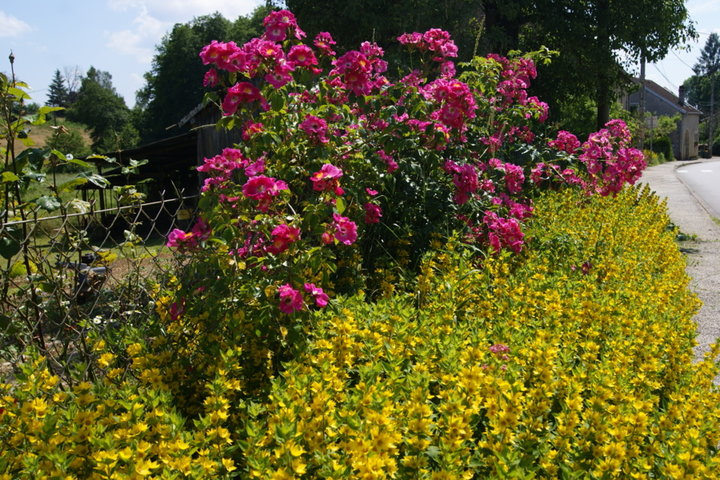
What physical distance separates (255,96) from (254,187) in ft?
2.33

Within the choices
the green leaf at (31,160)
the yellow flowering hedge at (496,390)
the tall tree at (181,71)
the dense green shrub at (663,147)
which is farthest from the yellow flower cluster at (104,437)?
the dense green shrub at (663,147)

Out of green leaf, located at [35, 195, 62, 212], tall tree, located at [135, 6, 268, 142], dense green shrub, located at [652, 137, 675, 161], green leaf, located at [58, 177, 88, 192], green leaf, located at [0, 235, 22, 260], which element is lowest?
green leaf, located at [0, 235, 22, 260]

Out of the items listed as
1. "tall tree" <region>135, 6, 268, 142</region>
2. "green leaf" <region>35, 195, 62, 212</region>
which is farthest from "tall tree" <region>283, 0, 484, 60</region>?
"tall tree" <region>135, 6, 268, 142</region>

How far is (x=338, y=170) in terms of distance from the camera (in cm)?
265

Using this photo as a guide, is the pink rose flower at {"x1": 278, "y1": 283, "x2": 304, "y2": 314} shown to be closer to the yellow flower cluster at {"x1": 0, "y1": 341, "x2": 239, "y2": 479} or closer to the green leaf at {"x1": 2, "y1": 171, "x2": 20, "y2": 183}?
the yellow flower cluster at {"x1": 0, "y1": 341, "x2": 239, "y2": 479}

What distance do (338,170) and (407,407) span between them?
4.08ft

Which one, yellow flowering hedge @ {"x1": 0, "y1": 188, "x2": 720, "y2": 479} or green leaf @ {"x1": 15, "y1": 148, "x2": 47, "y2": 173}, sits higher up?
green leaf @ {"x1": 15, "y1": 148, "x2": 47, "y2": 173}

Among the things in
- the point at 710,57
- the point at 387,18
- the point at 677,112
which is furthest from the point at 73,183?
the point at 710,57

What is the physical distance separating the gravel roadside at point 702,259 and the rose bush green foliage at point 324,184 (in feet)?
5.23

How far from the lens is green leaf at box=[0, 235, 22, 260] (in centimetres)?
240

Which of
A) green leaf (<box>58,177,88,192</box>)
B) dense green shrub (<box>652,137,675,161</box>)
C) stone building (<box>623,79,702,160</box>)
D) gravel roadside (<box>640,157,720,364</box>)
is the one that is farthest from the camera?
stone building (<box>623,79,702,160</box>)

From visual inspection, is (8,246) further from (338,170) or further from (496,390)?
(496,390)

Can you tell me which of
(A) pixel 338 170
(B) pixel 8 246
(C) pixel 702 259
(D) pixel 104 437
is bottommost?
(C) pixel 702 259

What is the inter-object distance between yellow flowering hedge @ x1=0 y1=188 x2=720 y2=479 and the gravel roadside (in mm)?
823
